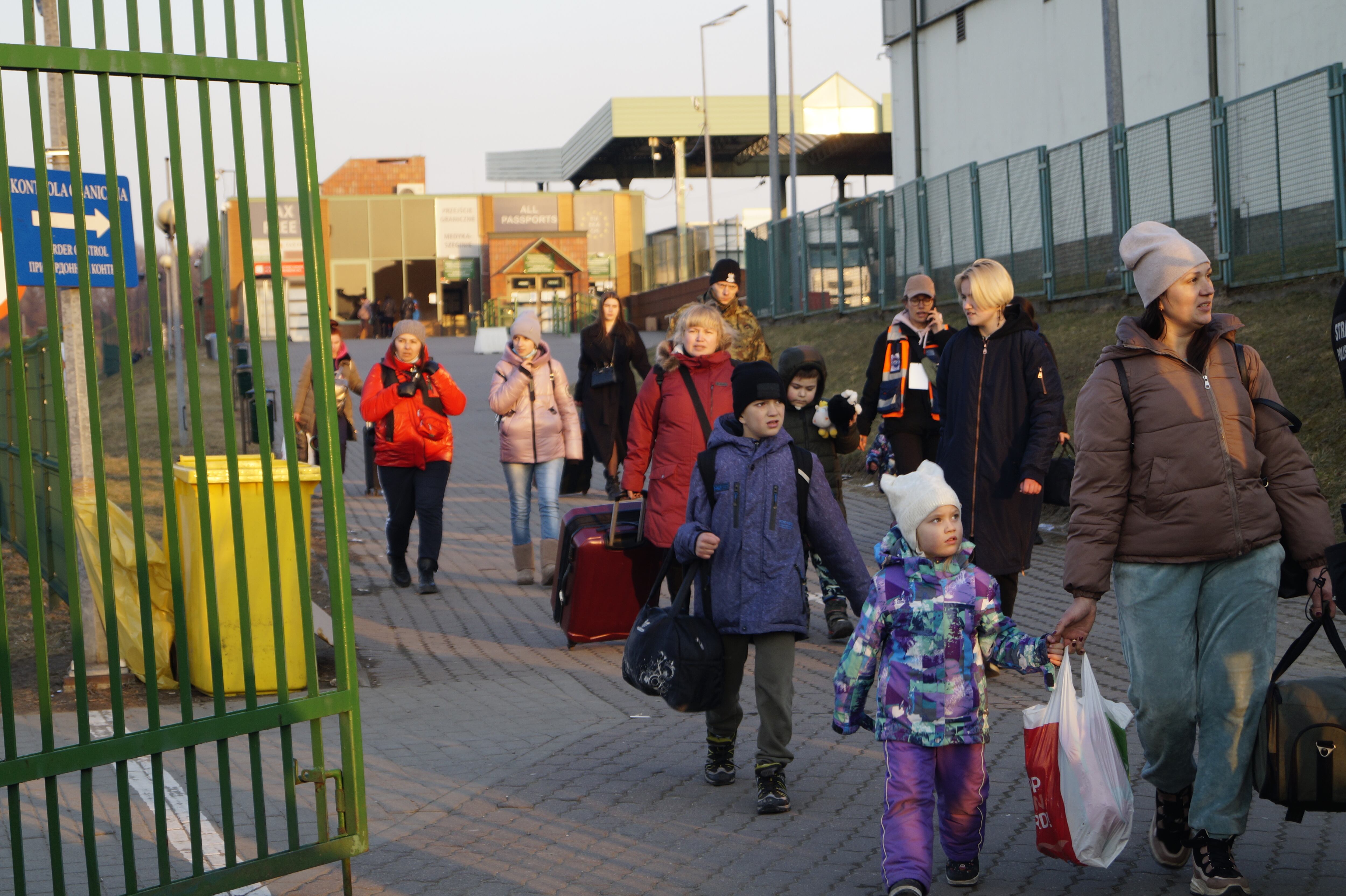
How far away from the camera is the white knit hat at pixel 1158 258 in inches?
160

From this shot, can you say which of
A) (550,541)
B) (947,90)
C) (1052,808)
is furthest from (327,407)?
(947,90)

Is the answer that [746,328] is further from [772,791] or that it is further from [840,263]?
[840,263]

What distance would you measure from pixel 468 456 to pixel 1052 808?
15927 mm

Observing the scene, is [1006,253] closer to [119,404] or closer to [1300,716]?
[119,404]

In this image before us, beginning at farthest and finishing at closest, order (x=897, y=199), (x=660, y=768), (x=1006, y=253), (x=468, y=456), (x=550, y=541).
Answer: (x=897, y=199), (x=1006, y=253), (x=468, y=456), (x=550, y=541), (x=660, y=768)

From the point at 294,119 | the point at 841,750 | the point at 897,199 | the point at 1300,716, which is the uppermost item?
the point at 897,199

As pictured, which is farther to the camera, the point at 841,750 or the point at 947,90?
the point at 947,90

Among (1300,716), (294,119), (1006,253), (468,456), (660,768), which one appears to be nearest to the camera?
(1300,716)

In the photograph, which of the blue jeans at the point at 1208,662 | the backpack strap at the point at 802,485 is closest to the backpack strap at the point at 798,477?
the backpack strap at the point at 802,485

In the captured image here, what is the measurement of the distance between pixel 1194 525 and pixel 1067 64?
23.6 metres

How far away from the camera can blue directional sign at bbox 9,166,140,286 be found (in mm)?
4168

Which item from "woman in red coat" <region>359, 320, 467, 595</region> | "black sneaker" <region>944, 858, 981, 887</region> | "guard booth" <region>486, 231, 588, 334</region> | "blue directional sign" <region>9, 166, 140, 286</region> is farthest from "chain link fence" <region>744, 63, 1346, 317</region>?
"guard booth" <region>486, 231, 588, 334</region>

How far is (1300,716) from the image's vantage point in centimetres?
374

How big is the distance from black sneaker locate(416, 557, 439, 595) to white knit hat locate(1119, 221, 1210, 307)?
6260 millimetres
